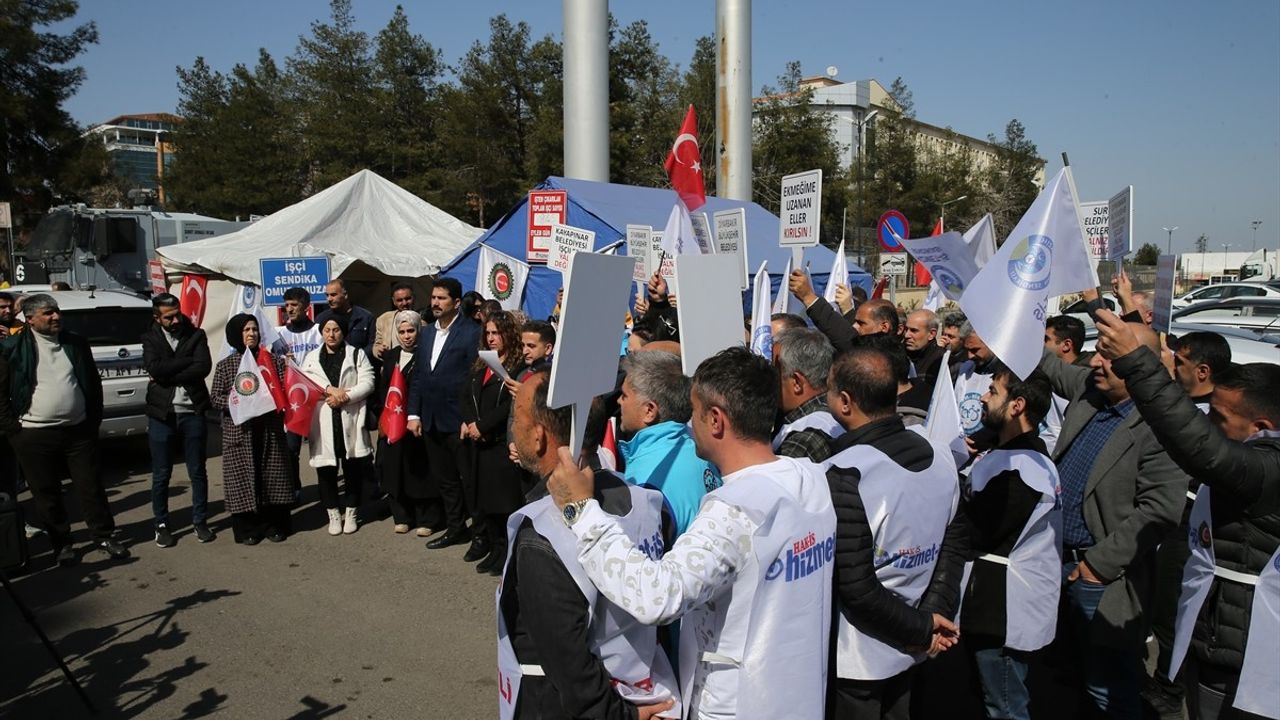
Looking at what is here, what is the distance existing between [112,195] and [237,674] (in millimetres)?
55295

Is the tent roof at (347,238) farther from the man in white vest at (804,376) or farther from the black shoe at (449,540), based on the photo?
the man in white vest at (804,376)

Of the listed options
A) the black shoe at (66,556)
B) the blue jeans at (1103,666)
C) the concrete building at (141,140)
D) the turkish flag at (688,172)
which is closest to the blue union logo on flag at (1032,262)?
the blue jeans at (1103,666)

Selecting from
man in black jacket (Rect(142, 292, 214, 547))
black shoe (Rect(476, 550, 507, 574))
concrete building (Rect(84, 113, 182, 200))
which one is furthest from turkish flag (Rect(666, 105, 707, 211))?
concrete building (Rect(84, 113, 182, 200))

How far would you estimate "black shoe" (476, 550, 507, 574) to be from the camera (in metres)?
6.34

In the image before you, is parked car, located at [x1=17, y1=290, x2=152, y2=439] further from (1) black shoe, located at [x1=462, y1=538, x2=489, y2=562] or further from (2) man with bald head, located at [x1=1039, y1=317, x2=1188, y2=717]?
(2) man with bald head, located at [x1=1039, y1=317, x2=1188, y2=717]

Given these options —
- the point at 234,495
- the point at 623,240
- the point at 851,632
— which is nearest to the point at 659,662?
the point at 851,632

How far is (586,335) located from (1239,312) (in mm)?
17925

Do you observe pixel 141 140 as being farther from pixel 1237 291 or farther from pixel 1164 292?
pixel 1164 292

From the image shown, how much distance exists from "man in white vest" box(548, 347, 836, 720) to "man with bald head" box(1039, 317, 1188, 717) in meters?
1.89

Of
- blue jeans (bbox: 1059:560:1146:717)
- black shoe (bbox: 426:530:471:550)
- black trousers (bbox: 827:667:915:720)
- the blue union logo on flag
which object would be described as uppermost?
the blue union logo on flag

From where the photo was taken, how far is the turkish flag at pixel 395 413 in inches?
277

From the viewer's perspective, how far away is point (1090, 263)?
3.25 metres

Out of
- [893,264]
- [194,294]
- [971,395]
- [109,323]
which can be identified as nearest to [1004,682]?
[971,395]

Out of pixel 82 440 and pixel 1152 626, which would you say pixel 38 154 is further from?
pixel 1152 626
